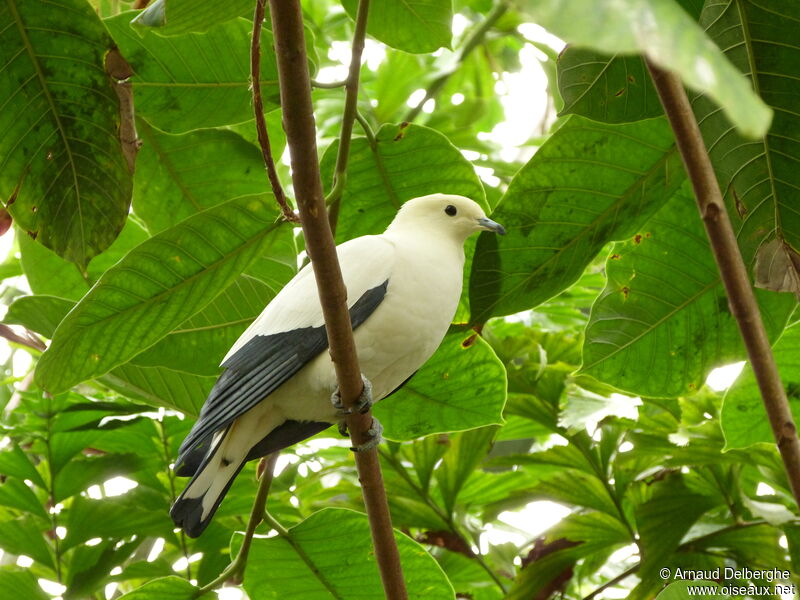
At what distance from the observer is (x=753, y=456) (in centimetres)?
232

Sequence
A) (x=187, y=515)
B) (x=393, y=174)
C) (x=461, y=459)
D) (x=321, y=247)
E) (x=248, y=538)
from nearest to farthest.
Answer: (x=321, y=247), (x=248, y=538), (x=187, y=515), (x=393, y=174), (x=461, y=459)

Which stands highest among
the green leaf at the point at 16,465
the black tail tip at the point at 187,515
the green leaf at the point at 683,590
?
the green leaf at the point at 16,465

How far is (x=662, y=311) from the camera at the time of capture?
197cm

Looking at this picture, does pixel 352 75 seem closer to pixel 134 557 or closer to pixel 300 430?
pixel 300 430

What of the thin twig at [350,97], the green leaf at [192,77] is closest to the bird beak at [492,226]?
the thin twig at [350,97]

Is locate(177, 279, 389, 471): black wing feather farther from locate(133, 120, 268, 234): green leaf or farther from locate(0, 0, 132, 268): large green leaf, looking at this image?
locate(133, 120, 268, 234): green leaf

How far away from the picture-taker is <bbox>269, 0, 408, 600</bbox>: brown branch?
1030mm

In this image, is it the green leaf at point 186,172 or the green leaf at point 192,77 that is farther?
the green leaf at point 186,172

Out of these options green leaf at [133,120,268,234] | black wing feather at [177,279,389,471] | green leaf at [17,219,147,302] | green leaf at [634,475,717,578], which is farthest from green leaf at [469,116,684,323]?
green leaf at [17,219,147,302]

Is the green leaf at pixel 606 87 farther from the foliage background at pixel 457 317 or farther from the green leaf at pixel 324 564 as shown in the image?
the green leaf at pixel 324 564

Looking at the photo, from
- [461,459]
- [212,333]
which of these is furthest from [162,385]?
[461,459]

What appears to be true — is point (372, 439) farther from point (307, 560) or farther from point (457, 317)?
point (457, 317)

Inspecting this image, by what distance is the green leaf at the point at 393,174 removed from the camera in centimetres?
210

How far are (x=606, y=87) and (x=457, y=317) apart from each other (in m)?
0.80
